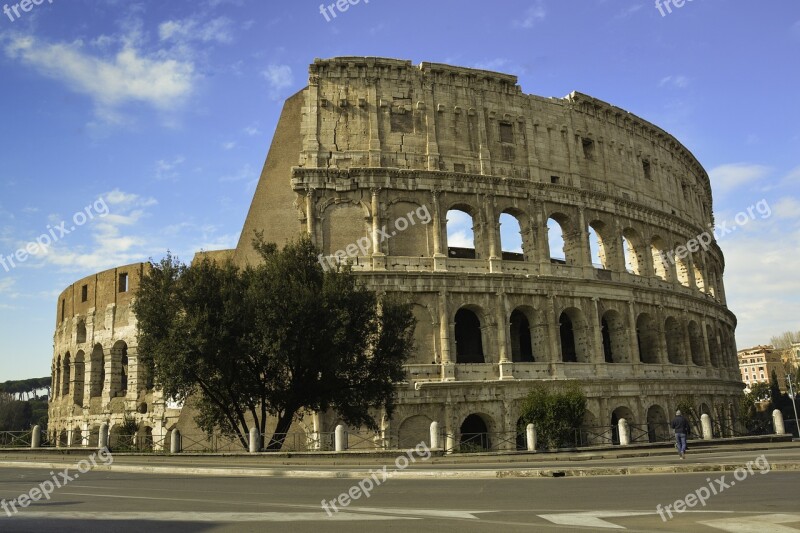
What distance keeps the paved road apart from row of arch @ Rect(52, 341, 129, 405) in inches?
931

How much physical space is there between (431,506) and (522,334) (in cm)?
2073

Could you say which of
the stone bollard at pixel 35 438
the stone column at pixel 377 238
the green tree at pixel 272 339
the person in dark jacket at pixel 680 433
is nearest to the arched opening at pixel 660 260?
the stone column at pixel 377 238

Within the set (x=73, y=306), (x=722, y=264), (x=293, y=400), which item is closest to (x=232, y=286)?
(x=293, y=400)

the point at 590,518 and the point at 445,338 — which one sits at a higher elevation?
the point at 445,338

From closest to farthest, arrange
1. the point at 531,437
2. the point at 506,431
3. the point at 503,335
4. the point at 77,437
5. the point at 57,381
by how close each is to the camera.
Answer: the point at 531,437, the point at 506,431, the point at 503,335, the point at 77,437, the point at 57,381

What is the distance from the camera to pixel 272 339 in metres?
19.0

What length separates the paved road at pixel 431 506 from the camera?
7.03m

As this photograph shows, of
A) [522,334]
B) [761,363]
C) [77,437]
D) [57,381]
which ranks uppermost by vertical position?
[761,363]

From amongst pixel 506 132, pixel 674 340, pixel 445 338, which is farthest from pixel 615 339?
pixel 506 132

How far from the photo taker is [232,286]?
784 inches

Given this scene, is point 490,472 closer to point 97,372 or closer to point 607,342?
point 607,342

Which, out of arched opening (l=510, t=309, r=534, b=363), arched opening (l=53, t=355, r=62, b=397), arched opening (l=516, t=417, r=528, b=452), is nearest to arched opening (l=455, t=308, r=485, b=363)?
arched opening (l=510, t=309, r=534, b=363)

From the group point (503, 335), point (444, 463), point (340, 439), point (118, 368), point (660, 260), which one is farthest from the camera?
point (118, 368)

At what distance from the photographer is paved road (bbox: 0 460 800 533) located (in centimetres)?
703
